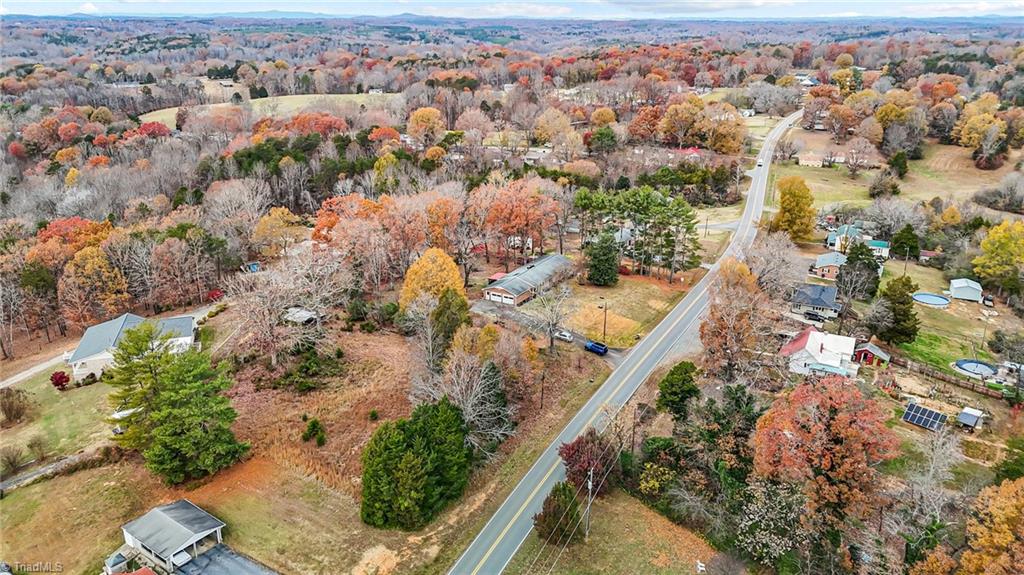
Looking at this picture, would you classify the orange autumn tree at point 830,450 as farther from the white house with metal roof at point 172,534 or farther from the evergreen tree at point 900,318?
Result: the white house with metal roof at point 172,534

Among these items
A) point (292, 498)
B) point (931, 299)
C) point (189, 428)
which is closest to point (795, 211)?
point (931, 299)

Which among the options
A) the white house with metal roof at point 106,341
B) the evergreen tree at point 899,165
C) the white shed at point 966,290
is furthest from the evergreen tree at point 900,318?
the evergreen tree at point 899,165

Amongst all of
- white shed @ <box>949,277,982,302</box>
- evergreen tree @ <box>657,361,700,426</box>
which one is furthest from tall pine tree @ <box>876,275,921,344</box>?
evergreen tree @ <box>657,361,700,426</box>

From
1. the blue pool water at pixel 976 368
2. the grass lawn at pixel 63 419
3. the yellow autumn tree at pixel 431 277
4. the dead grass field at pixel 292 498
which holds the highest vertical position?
the yellow autumn tree at pixel 431 277

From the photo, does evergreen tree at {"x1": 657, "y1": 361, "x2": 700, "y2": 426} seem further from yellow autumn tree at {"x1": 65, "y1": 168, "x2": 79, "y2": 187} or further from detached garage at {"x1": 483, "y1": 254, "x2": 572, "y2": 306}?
yellow autumn tree at {"x1": 65, "y1": 168, "x2": 79, "y2": 187}

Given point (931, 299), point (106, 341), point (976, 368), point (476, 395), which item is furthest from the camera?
point (931, 299)

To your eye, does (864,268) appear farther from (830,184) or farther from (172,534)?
(172,534)

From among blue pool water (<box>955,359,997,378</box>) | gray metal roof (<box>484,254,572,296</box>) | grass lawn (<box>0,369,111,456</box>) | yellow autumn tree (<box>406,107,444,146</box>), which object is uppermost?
yellow autumn tree (<box>406,107,444,146</box>)
